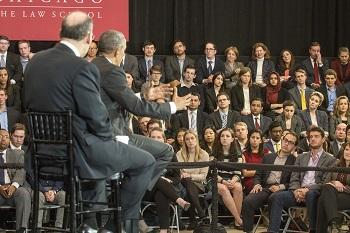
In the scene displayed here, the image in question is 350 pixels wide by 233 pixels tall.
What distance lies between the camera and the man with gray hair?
538 centimetres

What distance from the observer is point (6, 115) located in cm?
1112

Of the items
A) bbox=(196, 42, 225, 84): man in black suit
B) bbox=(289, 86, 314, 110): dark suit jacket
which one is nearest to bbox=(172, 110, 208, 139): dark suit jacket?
bbox=(196, 42, 225, 84): man in black suit

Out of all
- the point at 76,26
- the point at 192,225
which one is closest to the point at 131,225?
the point at 76,26

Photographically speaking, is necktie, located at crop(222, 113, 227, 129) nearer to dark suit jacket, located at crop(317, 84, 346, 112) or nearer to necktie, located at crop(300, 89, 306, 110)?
necktie, located at crop(300, 89, 306, 110)

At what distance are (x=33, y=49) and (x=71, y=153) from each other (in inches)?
334

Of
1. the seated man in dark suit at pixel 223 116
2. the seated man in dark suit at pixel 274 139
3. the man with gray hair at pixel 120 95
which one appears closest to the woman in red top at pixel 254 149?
the seated man in dark suit at pixel 274 139

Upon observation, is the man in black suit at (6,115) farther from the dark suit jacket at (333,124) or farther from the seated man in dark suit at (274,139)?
the dark suit jacket at (333,124)

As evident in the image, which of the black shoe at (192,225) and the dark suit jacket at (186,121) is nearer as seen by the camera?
the black shoe at (192,225)

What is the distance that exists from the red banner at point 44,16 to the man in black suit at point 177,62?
0.96 metres

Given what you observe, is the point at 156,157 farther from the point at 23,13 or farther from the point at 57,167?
the point at 23,13

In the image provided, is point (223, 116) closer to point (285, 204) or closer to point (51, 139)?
point (285, 204)

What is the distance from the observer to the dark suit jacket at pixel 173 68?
42.4ft

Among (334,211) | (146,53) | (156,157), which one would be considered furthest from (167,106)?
(146,53)

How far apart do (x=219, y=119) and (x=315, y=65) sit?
8.79 ft
